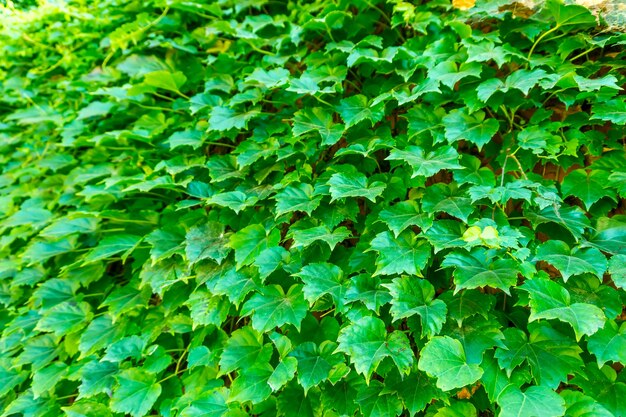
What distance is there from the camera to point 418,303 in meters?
1.22

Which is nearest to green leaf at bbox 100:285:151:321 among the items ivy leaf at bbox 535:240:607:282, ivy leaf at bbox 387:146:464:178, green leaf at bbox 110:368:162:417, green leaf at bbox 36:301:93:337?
green leaf at bbox 36:301:93:337

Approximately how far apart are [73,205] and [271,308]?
1514 mm

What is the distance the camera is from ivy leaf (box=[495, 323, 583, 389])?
1.11 metres

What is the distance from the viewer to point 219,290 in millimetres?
1470

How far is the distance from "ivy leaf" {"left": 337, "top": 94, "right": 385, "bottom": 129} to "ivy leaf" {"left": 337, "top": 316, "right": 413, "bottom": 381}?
2.47 feet

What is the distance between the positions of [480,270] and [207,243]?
102 centimetres

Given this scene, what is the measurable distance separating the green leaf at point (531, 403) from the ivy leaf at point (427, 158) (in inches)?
→ 25.8

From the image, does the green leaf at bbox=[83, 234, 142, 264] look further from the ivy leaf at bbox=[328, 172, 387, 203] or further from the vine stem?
the vine stem

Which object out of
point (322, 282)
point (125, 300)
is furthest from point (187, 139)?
point (322, 282)

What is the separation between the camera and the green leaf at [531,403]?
1017mm

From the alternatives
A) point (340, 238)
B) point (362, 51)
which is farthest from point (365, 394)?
point (362, 51)

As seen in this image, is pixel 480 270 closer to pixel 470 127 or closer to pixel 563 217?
pixel 563 217

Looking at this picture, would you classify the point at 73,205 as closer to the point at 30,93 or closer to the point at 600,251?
the point at 30,93

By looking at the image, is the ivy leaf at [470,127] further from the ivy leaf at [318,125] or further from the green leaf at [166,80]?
the green leaf at [166,80]
